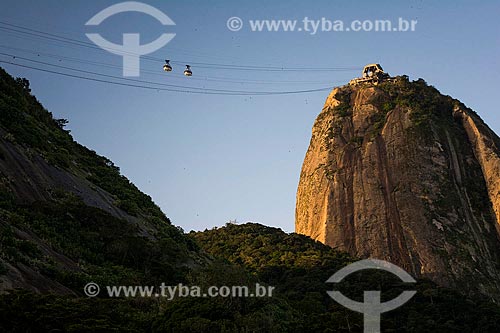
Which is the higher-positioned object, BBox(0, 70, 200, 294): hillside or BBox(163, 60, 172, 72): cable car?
BBox(163, 60, 172, 72): cable car

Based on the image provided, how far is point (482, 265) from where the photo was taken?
7156cm

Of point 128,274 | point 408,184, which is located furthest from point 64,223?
point 408,184

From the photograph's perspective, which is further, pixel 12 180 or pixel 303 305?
pixel 303 305

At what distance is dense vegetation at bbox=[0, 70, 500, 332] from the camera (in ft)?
57.4

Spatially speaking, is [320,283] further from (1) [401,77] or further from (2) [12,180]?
(1) [401,77]

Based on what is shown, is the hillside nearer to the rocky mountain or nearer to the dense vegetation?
the dense vegetation

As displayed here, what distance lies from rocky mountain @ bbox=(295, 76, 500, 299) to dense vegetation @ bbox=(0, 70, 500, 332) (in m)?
13.3

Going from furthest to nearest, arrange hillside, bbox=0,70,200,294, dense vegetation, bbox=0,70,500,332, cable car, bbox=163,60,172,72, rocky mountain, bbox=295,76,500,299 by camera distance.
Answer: rocky mountain, bbox=295,76,500,299, cable car, bbox=163,60,172,72, hillside, bbox=0,70,200,294, dense vegetation, bbox=0,70,500,332

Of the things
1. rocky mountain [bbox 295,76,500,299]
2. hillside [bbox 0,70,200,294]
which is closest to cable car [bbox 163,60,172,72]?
hillside [bbox 0,70,200,294]

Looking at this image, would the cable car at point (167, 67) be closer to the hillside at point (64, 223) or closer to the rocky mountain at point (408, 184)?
the hillside at point (64, 223)

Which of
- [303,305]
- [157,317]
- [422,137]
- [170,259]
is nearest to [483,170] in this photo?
[422,137]

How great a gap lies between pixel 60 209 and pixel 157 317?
41.6 ft

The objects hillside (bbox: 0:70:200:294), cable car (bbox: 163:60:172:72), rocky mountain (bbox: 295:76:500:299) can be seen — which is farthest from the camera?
rocky mountain (bbox: 295:76:500:299)

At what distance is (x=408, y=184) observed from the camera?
79.5 m
